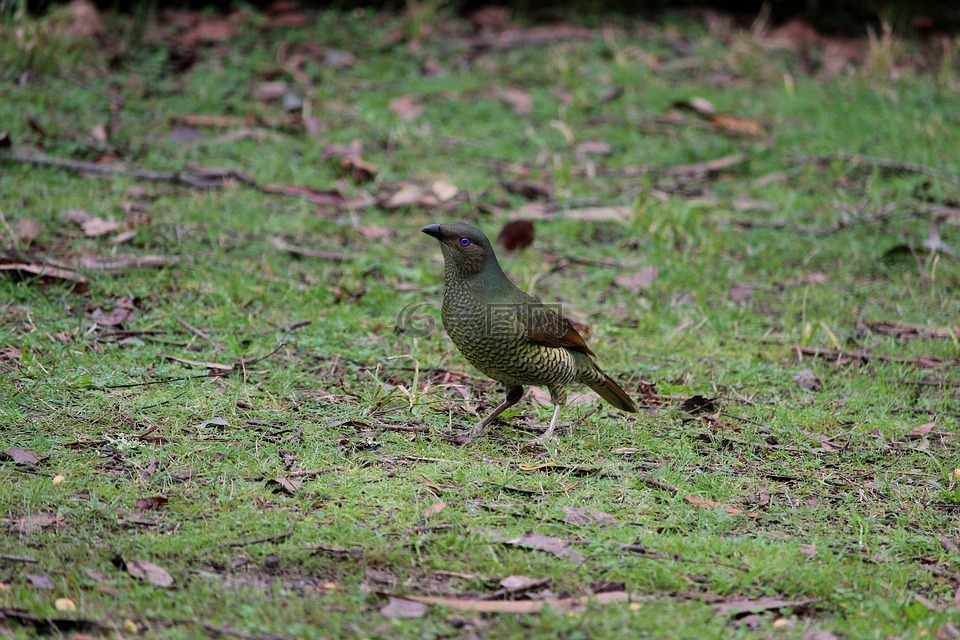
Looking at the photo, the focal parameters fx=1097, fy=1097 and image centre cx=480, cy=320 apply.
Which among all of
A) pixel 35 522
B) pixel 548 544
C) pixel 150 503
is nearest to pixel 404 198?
pixel 150 503

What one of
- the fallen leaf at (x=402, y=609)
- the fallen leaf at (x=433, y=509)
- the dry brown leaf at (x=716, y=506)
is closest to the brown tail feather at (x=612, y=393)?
the dry brown leaf at (x=716, y=506)

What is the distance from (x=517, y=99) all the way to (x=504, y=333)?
5136 millimetres

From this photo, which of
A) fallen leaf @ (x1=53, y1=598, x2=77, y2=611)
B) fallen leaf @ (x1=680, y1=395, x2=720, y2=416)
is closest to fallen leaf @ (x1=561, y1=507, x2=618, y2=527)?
fallen leaf @ (x1=680, y1=395, x2=720, y2=416)

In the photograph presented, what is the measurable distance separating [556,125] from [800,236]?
2.23m

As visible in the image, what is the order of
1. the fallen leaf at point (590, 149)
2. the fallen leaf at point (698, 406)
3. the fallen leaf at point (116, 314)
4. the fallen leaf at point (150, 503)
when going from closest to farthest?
the fallen leaf at point (150, 503) < the fallen leaf at point (698, 406) < the fallen leaf at point (116, 314) < the fallen leaf at point (590, 149)

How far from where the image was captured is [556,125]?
9.06 metres

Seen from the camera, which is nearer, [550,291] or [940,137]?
[550,291]

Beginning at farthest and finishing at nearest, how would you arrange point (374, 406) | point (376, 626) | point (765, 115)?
point (765, 115) → point (374, 406) → point (376, 626)

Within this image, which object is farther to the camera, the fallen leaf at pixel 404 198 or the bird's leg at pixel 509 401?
the fallen leaf at pixel 404 198

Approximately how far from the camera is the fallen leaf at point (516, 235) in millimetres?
7508

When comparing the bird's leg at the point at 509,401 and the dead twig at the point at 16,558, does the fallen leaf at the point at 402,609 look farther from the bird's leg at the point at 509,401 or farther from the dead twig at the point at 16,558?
the bird's leg at the point at 509,401

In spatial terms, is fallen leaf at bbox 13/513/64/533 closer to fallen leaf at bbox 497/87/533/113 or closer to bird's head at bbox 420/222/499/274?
bird's head at bbox 420/222/499/274

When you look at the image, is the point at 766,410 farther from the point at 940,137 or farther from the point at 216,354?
the point at 940,137

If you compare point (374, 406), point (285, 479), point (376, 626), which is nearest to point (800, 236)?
point (374, 406)
